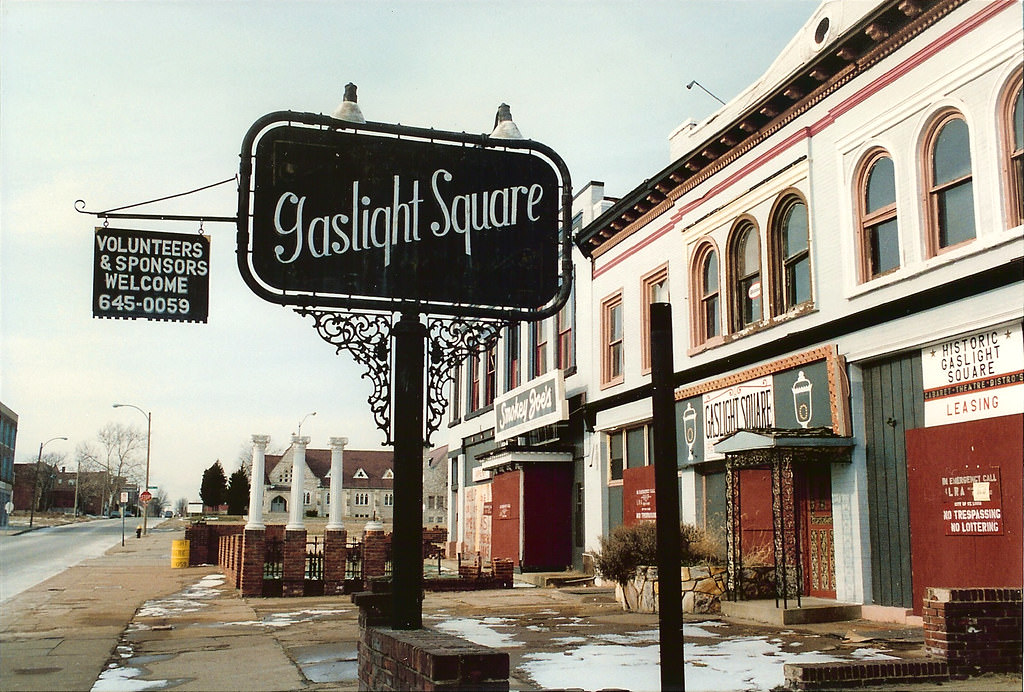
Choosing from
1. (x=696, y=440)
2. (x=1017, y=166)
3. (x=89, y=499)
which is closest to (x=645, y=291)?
(x=696, y=440)

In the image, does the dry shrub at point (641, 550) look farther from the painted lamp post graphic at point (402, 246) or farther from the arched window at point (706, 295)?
the painted lamp post graphic at point (402, 246)

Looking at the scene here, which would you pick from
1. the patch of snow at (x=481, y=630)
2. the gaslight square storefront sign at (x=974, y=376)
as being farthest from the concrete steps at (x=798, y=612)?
the patch of snow at (x=481, y=630)

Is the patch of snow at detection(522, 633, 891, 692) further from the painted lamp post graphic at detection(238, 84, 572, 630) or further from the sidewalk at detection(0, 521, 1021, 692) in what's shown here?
the painted lamp post graphic at detection(238, 84, 572, 630)

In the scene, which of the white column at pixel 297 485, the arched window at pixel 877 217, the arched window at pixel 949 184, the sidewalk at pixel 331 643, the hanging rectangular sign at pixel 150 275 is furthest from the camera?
the white column at pixel 297 485

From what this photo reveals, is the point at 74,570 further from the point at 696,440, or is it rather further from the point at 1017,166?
the point at 1017,166

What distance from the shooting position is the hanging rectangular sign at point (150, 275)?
862cm

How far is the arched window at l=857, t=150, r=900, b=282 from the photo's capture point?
13.4m

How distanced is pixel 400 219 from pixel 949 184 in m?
8.41

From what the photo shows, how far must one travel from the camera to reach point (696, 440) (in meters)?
18.3

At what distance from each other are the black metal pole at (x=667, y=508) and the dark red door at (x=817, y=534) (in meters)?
11.0

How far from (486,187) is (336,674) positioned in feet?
18.6

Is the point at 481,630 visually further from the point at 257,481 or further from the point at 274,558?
the point at 257,481

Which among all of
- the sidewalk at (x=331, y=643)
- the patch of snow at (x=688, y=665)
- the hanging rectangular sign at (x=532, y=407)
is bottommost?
the sidewalk at (x=331, y=643)

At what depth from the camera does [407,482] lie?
6.69 m
